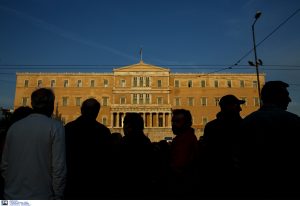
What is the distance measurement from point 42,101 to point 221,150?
218cm

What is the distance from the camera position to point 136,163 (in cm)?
307

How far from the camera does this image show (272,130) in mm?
2770

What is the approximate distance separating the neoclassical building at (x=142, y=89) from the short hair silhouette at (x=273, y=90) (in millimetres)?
43679

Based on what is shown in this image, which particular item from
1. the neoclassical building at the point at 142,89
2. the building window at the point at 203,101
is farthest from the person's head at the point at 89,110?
the building window at the point at 203,101

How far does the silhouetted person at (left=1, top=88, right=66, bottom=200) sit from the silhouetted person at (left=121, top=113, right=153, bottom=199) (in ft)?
2.41

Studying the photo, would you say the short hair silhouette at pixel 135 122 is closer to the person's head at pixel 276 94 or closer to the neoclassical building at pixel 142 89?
the person's head at pixel 276 94

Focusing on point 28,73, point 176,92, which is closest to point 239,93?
point 176,92

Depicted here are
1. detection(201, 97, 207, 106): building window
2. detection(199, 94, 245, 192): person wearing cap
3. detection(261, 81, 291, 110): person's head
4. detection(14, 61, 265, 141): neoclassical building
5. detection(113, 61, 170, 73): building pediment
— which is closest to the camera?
detection(261, 81, 291, 110): person's head

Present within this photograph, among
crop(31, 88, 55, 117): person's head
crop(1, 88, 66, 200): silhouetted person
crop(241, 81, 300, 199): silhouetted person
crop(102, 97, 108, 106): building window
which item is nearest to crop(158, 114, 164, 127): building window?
crop(102, 97, 108, 106): building window

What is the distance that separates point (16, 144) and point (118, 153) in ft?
3.55

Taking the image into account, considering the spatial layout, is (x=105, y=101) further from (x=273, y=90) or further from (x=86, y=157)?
(x=273, y=90)

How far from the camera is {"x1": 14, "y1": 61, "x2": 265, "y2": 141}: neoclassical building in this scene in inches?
1873

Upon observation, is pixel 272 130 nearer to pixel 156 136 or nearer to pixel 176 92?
pixel 156 136

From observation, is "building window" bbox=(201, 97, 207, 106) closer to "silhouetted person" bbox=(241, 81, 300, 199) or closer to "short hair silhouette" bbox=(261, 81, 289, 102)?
"short hair silhouette" bbox=(261, 81, 289, 102)
